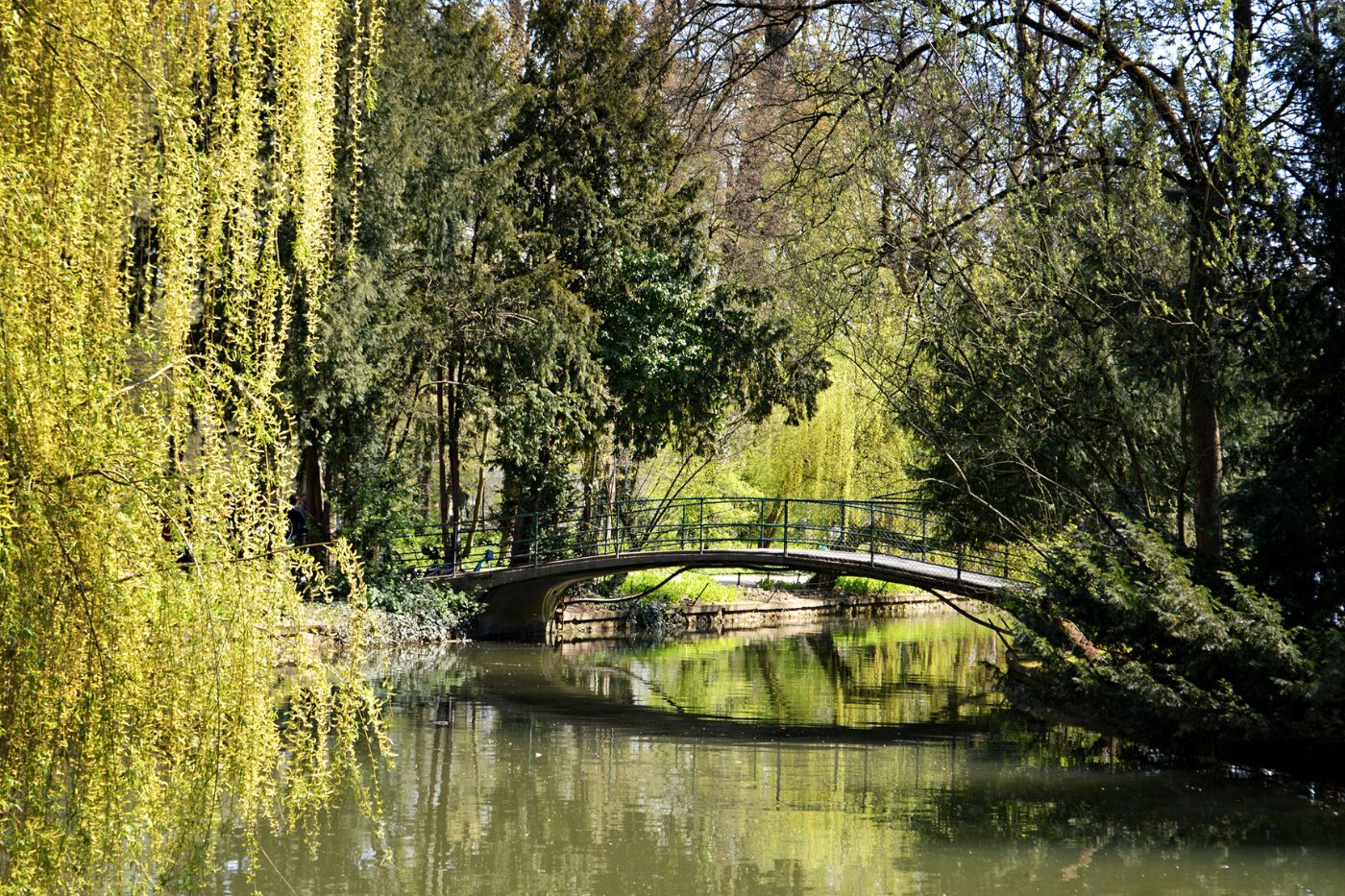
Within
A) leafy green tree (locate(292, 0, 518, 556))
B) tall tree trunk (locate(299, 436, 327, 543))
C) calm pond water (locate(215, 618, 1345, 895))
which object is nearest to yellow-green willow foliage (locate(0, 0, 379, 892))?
calm pond water (locate(215, 618, 1345, 895))

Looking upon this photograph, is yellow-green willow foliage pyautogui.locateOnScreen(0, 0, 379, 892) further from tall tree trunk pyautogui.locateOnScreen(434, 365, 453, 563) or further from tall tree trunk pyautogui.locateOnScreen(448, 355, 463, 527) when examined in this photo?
tall tree trunk pyautogui.locateOnScreen(448, 355, 463, 527)

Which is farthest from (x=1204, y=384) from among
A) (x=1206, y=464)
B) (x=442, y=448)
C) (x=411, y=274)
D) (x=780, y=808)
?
(x=442, y=448)

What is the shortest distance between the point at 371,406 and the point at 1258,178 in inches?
481

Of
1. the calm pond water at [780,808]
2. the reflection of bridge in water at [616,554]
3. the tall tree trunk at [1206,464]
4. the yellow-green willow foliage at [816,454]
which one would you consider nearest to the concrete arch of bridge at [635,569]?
the reflection of bridge in water at [616,554]

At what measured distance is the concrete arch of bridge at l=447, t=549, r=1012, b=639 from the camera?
643 inches

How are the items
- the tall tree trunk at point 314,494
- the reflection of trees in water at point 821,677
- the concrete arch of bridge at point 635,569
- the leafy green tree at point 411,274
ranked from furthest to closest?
the tall tree trunk at point 314,494, the leafy green tree at point 411,274, the concrete arch of bridge at point 635,569, the reflection of trees in water at point 821,677

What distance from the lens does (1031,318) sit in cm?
1181

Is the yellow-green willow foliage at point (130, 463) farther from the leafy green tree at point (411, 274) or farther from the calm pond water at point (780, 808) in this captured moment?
the leafy green tree at point (411, 274)

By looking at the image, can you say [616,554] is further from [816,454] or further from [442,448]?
[816,454]

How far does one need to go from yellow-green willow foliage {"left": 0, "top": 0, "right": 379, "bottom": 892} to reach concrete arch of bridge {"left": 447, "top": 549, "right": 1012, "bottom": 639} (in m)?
10.6

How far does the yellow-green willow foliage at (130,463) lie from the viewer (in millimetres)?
3844

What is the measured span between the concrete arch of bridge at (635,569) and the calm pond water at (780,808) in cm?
146

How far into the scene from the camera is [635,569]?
1998cm

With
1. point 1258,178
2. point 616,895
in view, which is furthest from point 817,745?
point 1258,178
